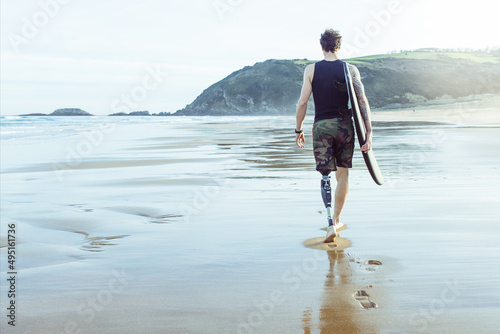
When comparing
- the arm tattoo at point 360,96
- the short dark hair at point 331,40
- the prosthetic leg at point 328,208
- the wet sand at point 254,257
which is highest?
the short dark hair at point 331,40

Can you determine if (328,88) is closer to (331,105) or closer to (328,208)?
(331,105)

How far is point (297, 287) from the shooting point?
10.9 feet

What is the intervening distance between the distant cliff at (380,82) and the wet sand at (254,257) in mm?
103563

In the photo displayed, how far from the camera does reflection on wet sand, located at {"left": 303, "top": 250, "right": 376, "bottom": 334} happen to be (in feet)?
8.77

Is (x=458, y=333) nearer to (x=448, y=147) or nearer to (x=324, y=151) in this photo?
(x=324, y=151)

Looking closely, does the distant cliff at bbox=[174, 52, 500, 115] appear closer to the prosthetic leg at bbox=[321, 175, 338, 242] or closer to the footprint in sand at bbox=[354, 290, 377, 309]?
the prosthetic leg at bbox=[321, 175, 338, 242]

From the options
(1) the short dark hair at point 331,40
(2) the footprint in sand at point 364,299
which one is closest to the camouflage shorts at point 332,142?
(1) the short dark hair at point 331,40

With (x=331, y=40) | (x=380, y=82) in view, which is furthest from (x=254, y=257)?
(x=380, y=82)

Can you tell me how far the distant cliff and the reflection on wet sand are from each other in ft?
350

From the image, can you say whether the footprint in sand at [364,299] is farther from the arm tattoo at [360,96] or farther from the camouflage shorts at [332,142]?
the arm tattoo at [360,96]

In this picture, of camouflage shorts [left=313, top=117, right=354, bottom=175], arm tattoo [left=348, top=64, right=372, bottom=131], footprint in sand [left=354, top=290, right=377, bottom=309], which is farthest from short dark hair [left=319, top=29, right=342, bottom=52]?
footprint in sand [left=354, top=290, right=377, bottom=309]

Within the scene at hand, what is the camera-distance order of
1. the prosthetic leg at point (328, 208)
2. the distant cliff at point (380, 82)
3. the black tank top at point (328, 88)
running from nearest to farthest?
the prosthetic leg at point (328, 208), the black tank top at point (328, 88), the distant cliff at point (380, 82)

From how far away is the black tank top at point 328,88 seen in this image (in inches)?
183

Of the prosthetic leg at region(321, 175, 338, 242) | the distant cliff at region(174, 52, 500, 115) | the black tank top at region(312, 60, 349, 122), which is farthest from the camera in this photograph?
the distant cliff at region(174, 52, 500, 115)
